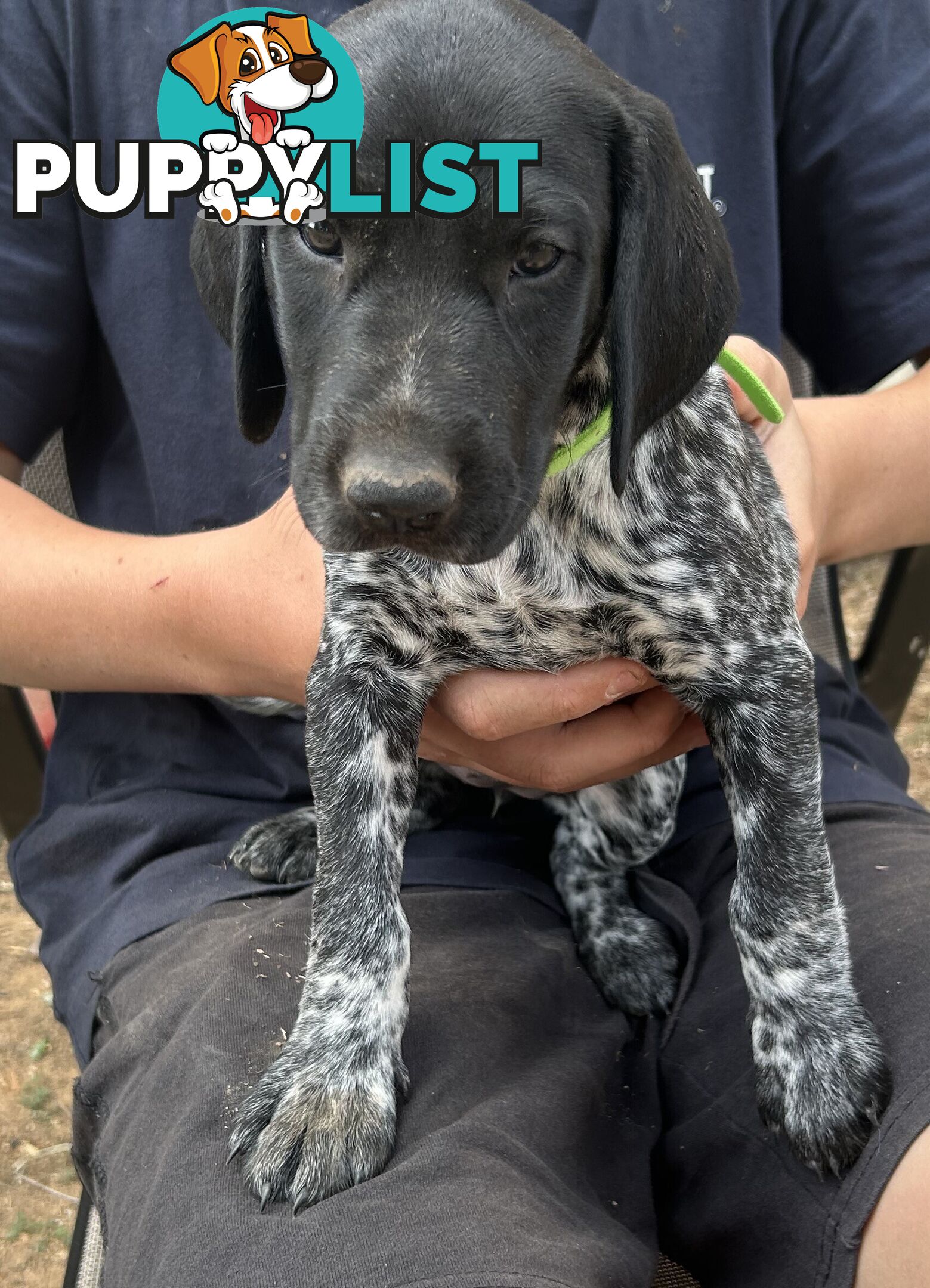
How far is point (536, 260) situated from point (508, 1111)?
50.4 inches

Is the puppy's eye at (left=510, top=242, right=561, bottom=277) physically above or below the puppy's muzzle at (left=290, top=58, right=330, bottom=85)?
below

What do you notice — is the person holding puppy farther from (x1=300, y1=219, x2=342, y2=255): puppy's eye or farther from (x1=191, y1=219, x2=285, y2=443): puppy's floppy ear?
(x1=300, y1=219, x2=342, y2=255): puppy's eye

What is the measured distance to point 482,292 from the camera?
1.68m

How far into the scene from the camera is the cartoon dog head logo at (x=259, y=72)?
5.79 feet

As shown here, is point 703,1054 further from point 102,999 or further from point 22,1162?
point 22,1162

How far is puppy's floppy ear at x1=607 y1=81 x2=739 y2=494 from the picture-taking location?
5.83 ft

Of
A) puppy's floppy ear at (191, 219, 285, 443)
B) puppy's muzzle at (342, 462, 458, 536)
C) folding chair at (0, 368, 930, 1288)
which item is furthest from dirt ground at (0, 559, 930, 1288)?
puppy's muzzle at (342, 462, 458, 536)

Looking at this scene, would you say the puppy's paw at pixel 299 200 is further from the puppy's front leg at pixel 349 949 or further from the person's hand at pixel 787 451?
the person's hand at pixel 787 451

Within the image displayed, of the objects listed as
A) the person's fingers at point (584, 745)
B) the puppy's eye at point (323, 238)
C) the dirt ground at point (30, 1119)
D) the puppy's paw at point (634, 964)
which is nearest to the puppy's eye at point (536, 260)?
the puppy's eye at point (323, 238)

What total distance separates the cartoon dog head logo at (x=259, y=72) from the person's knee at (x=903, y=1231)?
1749 mm

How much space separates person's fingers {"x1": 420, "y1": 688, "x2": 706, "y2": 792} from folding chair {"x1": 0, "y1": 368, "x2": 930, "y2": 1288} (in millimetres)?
930

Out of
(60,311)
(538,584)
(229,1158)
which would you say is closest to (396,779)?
(538,584)

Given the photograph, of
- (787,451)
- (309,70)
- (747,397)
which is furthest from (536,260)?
(787,451)

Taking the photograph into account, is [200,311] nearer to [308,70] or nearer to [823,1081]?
[308,70]
